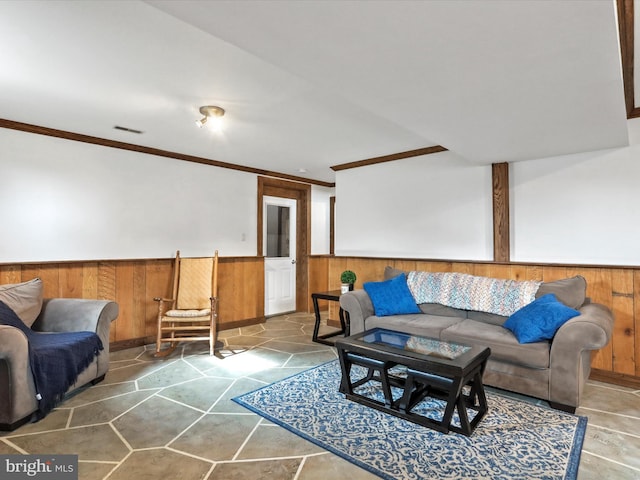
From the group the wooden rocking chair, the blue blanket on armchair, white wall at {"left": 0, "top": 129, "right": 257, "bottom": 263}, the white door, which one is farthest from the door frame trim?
the blue blanket on armchair

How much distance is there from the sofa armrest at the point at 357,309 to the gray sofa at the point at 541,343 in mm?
161

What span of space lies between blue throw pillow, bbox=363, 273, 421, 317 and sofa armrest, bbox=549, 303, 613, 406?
52.4 inches

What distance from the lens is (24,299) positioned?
9.35 feet

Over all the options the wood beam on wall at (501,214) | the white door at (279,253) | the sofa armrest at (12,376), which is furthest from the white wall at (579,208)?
the sofa armrest at (12,376)

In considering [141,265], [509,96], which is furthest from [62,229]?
[509,96]

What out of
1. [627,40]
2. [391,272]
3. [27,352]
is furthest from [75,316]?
[627,40]

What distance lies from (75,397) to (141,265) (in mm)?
1698

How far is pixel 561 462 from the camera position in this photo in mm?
1872

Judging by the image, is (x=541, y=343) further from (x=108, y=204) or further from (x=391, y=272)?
(x=108, y=204)

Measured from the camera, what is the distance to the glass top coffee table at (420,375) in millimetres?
2131

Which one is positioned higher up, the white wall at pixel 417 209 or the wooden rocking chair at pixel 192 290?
the white wall at pixel 417 209

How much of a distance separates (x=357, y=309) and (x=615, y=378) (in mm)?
2220

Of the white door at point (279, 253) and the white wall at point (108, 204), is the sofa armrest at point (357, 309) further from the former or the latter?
the white door at point (279, 253)

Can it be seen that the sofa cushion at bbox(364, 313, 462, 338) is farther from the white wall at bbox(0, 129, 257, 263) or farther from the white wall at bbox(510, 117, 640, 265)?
the white wall at bbox(0, 129, 257, 263)
